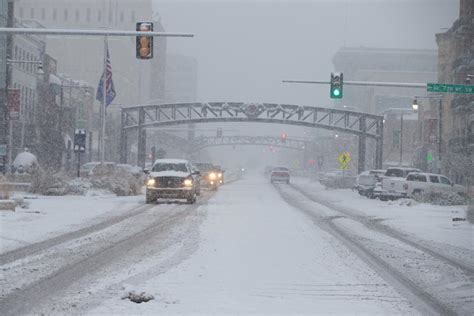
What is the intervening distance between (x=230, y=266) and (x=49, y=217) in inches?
424

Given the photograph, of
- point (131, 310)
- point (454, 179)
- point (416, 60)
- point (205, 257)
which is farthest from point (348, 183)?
point (416, 60)

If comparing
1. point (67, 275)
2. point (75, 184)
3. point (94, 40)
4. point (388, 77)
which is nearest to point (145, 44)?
point (75, 184)

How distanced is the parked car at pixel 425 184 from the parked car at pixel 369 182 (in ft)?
13.2

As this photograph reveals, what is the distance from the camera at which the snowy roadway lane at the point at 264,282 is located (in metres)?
8.34

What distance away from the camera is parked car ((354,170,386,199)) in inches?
1642

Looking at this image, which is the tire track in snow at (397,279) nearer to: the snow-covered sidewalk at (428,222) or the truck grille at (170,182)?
the snow-covered sidewalk at (428,222)

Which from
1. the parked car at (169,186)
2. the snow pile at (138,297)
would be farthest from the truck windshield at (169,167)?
the snow pile at (138,297)

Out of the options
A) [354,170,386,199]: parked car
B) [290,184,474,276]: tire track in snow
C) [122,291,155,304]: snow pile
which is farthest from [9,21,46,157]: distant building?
[122,291,155,304]: snow pile

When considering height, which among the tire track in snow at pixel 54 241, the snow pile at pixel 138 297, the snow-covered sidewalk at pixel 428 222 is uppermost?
the snow pile at pixel 138 297

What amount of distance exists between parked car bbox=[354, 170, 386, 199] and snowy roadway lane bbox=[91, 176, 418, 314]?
26227 millimetres

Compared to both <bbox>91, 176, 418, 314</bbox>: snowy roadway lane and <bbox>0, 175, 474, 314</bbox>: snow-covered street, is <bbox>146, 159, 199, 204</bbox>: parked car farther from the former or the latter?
<bbox>91, 176, 418, 314</bbox>: snowy roadway lane

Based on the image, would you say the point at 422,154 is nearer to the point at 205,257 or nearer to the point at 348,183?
the point at 348,183

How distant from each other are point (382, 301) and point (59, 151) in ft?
206

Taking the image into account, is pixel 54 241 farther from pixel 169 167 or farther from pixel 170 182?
pixel 169 167
